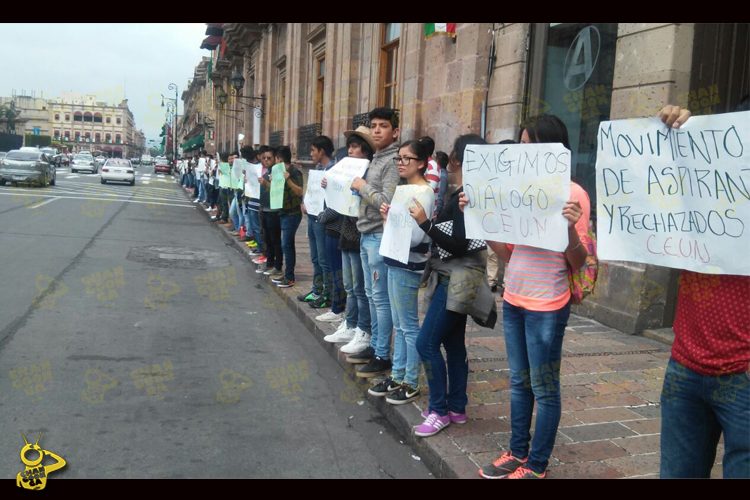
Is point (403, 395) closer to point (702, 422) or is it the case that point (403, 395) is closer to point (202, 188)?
point (702, 422)

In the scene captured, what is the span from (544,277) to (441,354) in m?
1.06

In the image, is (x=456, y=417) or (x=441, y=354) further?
(x=456, y=417)

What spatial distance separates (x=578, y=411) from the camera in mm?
4195

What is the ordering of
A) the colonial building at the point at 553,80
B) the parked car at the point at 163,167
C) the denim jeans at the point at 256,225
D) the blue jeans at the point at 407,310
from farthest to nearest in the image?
the parked car at the point at 163,167
the denim jeans at the point at 256,225
the colonial building at the point at 553,80
the blue jeans at the point at 407,310

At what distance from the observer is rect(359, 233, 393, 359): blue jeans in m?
4.85

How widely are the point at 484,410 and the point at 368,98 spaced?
11193mm

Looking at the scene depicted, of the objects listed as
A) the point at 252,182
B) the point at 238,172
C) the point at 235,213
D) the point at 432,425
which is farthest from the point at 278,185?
the point at 235,213

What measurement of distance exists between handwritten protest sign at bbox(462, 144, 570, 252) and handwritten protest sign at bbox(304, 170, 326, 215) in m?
3.54

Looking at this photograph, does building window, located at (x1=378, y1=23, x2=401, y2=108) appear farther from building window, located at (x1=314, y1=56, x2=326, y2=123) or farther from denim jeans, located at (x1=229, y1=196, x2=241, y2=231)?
building window, located at (x1=314, y1=56, x2=326, y2=123)

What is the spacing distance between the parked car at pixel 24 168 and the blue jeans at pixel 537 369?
26870mm

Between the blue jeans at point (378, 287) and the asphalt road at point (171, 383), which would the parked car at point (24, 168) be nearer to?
the asphalt road at point (171, 383)

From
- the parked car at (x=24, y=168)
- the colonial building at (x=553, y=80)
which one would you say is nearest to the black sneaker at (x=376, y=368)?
the colonial building at (x=553, y=80)

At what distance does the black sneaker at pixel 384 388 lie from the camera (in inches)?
177
